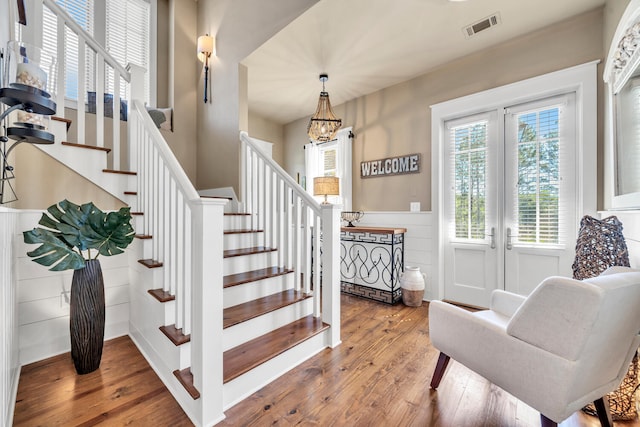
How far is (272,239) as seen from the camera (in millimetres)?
2574

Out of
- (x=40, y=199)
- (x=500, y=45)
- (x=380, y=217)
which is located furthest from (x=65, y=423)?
(x=500, y=45)

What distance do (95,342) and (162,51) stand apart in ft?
11.1

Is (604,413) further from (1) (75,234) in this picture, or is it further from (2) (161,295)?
(1) (75,234)

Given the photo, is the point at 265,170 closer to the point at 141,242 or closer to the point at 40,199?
the point at 141,242

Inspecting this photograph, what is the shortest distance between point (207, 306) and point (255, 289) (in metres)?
0.84

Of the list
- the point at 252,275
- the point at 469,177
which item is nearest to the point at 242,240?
the point at 252,275

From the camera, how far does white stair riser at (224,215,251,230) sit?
2.64 meters

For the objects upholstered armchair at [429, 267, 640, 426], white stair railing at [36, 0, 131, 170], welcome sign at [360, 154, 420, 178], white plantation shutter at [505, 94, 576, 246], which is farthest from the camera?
Answer: welcome sign at [360, 154, 420, 178]

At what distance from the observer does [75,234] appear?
1.65 metres

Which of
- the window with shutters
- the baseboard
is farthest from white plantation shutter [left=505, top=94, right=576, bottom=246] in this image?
the window with shutters

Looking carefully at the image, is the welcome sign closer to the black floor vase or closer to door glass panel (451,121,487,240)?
door glass panel (451,121,487,240)

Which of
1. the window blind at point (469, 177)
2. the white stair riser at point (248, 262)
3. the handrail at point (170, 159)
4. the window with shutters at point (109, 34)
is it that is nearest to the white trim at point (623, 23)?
the window blind at point (469, 177)

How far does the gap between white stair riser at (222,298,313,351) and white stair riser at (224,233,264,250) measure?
0.77 metres

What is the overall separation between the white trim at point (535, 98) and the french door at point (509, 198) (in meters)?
0.07
